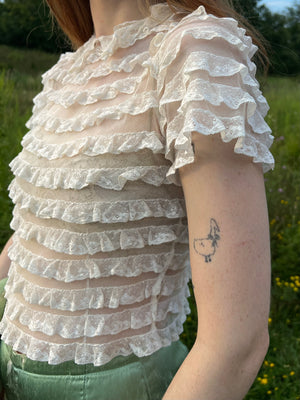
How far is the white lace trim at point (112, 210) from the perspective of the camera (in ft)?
2.85

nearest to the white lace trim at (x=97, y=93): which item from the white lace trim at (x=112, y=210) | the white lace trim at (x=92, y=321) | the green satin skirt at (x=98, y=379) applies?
the white lace trim at (x=112, y=210)

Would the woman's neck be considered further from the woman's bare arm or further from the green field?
the green field

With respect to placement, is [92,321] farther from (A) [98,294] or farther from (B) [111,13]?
(B) [111,13]

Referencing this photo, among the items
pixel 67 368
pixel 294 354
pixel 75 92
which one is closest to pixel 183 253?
pixel 67 368

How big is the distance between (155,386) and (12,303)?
0.40 m

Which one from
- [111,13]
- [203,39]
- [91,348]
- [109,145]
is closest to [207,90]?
[203,39]

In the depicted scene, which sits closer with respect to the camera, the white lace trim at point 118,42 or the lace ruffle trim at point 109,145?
the lace ruffle trim at point 109,145

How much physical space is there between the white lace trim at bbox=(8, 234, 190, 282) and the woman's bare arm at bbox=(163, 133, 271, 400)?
21 centimetres

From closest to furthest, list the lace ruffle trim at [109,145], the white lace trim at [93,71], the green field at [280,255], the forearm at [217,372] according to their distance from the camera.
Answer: the forearm at [217,372] → the lace ruffle trim at [109,145] → the white lace trim at [93,71] → the green field at [280,255]

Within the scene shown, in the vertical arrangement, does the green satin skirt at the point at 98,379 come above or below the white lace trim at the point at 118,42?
below

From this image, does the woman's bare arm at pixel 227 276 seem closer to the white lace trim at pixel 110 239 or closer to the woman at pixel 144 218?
the woman at pixel 144 218

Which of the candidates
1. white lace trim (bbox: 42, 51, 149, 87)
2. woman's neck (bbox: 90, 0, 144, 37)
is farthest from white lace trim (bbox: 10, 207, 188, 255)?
woman's neck (bbox: 90, 0, 144, 37)

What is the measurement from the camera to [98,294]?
0.91 metres

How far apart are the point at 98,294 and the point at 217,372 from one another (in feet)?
1.06
